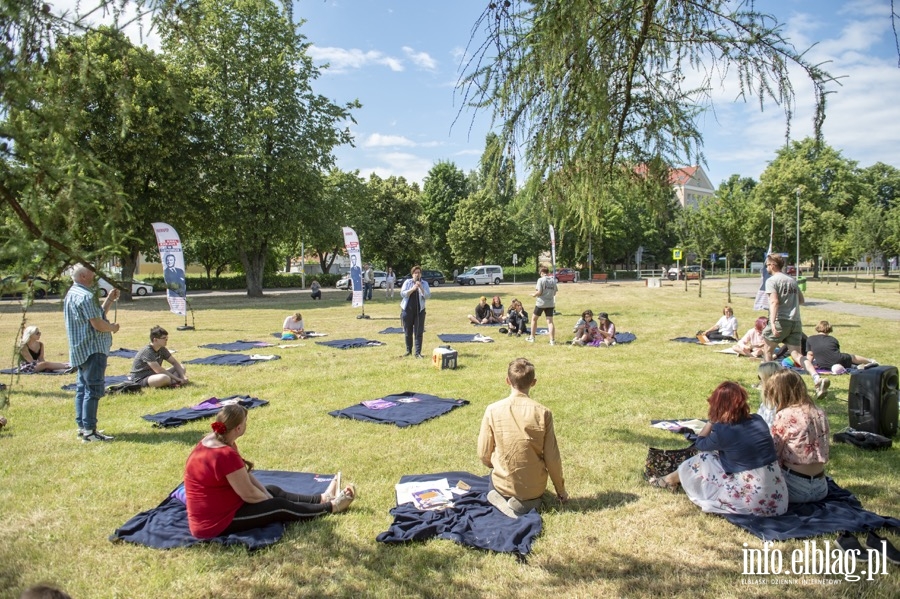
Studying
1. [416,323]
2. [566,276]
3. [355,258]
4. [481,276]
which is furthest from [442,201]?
[416,323]

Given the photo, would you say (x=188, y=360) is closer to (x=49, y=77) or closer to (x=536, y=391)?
(x=536, y=391)

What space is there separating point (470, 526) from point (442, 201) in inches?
2063

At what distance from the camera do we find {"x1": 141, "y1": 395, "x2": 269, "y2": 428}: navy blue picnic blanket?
21.1 ft

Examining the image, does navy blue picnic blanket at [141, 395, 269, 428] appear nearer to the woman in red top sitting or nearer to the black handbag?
the woman in red top sitting

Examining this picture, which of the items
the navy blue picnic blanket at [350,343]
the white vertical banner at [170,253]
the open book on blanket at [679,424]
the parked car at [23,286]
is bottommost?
the open book on blanket at [679,424]

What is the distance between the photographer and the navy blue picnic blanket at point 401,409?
6.48 metres

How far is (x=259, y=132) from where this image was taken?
26656 mm

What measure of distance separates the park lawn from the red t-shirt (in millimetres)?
153

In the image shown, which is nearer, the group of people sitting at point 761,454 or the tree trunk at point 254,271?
the group of people sitting at point 761,454

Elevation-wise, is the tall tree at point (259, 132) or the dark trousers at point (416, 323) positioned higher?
the tall tree at point (259, 132)

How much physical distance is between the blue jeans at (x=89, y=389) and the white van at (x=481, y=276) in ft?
132

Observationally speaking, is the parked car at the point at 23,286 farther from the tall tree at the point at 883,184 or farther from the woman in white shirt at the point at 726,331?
the tall tree at the point at 883,184

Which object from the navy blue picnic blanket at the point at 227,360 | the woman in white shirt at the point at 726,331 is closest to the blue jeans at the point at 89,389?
the navy blue picnic blanket at the point at 227,360

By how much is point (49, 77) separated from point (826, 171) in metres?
63.7
